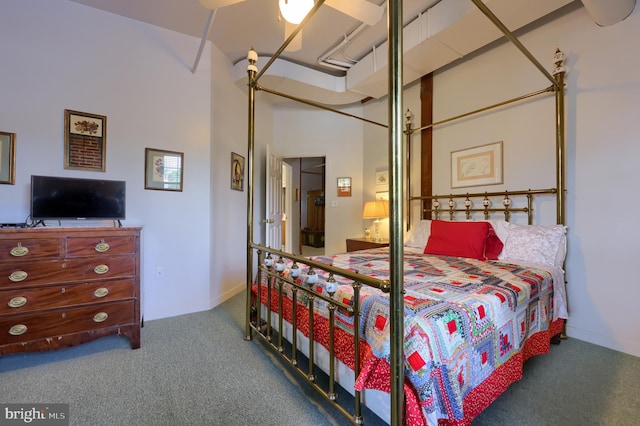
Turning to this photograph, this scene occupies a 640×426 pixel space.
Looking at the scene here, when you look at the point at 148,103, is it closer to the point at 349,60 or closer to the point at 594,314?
the point at 349,60

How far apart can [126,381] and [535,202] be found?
3.38m

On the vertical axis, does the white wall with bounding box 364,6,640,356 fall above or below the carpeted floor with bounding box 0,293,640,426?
above

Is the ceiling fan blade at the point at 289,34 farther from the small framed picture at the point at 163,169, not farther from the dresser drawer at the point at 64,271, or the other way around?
the dresser drawer at the point at 64,271

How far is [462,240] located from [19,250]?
3253 mm

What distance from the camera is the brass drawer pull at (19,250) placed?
1.72 metres

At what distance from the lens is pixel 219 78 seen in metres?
3.06

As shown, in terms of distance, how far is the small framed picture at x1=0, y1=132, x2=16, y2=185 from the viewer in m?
2.05

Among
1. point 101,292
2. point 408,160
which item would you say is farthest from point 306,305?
point 408,160

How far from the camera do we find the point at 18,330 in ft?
5.69

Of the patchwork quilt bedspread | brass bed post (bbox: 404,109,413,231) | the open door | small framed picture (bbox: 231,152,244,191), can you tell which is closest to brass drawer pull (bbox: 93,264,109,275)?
the patchwork quilt bedspread

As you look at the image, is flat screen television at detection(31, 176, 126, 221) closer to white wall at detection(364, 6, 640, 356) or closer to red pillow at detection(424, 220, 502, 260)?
red pillow at detection(424, 220, 502, 260)

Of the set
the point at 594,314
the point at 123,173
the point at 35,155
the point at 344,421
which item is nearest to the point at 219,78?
the point at 123,173

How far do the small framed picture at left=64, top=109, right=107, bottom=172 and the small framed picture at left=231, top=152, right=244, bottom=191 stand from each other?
126 cm

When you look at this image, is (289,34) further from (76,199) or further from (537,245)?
(537,245)
